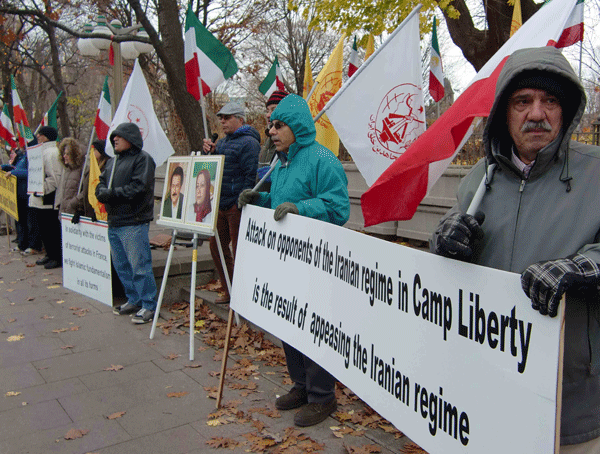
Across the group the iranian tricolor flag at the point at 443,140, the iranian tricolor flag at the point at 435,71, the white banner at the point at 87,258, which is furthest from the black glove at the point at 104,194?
the iranian tricolor flag at the point at 435,71

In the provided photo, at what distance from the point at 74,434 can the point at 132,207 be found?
9.73 feet

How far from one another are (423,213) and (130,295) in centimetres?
456

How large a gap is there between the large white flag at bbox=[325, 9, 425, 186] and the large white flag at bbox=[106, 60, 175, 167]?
3070mm

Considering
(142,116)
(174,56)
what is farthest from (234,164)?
(174,56)

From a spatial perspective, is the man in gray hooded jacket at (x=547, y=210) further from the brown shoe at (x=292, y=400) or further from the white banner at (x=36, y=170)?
the white banner at (x=36, y=170)

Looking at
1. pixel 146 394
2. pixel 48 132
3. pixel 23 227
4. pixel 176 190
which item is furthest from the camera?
pixel 23 227

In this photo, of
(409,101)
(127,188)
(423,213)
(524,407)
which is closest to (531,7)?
(423,213)

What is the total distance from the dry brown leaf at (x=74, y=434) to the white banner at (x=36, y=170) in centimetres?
642

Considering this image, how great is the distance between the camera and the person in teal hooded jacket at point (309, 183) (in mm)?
3758

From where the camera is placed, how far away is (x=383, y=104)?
459 centimetres

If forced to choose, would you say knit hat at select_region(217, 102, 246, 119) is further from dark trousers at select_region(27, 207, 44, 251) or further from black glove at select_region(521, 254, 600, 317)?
dark trousers at select_region(27, 207, 44, 251)

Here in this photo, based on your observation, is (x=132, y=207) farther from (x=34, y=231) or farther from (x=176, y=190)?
(x=34, y=231)

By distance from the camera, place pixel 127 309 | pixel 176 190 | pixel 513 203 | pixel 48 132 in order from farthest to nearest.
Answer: pixel 48 132 → pixel 127 309 → pixel 176 190 → pixel 513 203

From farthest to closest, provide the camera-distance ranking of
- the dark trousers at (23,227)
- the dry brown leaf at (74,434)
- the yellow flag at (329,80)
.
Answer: the dark trousers at (23,227) → the yellow flag at (329,80) → the dry brown leaf at (74,434)
